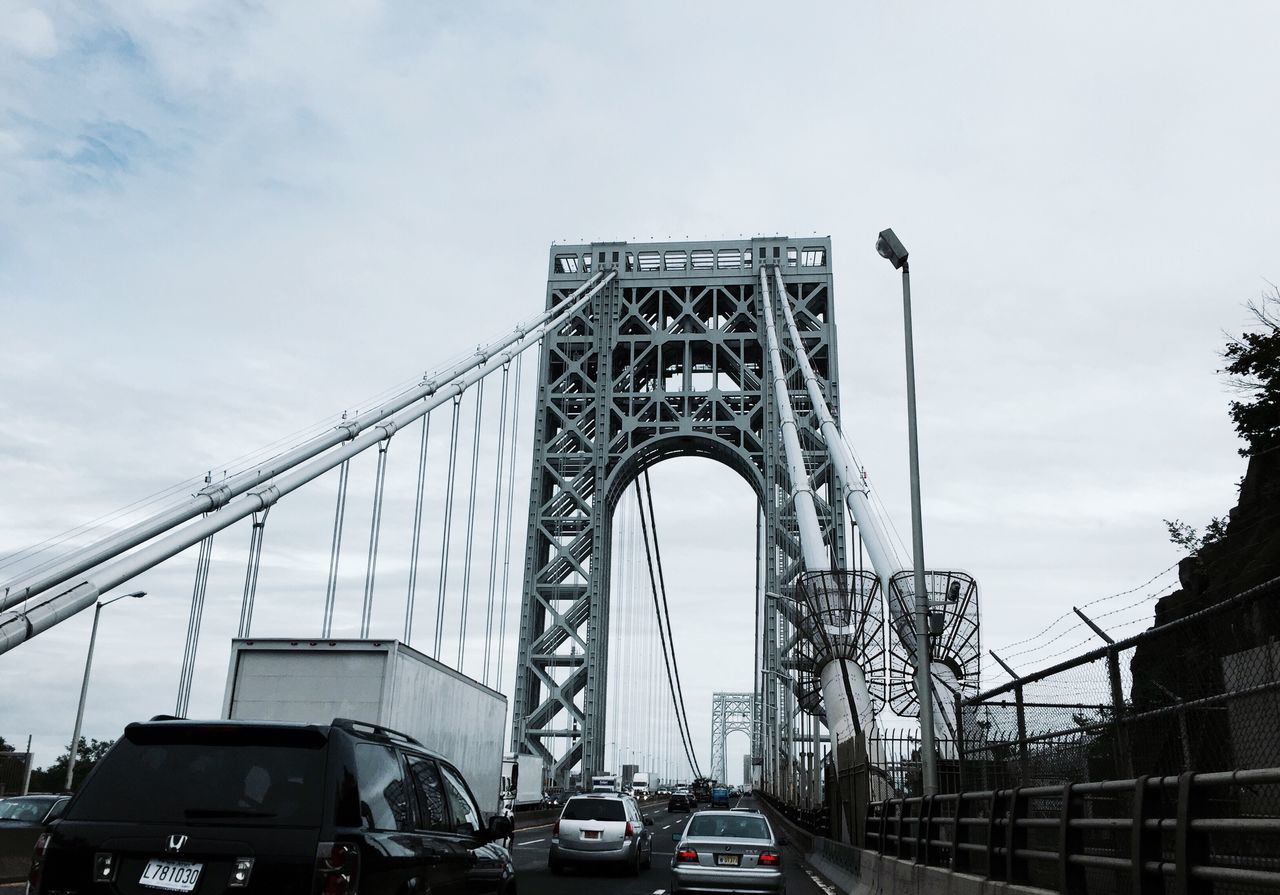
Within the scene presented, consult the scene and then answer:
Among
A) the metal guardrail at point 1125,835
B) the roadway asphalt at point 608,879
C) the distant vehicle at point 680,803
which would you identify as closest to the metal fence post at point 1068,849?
the metal guardrail at point 1125,835

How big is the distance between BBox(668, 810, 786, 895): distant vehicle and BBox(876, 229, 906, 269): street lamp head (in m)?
9.41

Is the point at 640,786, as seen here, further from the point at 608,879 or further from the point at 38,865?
the point at 38,865

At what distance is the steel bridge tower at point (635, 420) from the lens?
6003cm

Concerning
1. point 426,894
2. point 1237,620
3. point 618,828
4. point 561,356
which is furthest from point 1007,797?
point 561,356

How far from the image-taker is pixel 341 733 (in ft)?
21.4

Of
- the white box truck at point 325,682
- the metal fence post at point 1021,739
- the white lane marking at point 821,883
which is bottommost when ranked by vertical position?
the white lane marking at point 821,883

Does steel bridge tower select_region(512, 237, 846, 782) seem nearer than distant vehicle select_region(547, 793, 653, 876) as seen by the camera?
No

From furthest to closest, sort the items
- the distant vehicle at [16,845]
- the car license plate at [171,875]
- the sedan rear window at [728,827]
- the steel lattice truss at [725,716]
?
the steel lattice truss at [725,716] → the sedan rear window at [728,827] → the distant vehicle at [16,845] → the car license plate at [171,875]

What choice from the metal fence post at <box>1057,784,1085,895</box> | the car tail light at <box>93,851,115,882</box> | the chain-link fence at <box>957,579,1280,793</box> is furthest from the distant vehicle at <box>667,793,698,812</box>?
the car tail light at <box>93,851,115,882</box>

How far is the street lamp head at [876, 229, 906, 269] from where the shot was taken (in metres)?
19.5

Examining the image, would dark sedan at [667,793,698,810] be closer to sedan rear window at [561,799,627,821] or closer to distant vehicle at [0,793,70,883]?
sedan rear window at [561,799,627,821]

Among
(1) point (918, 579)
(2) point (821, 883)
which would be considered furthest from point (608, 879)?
(1) point (918, 579)

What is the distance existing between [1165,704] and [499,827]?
4.93 m

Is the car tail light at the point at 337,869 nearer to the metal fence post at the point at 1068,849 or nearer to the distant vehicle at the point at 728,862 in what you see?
the metal fence post at the point at 1068,849
